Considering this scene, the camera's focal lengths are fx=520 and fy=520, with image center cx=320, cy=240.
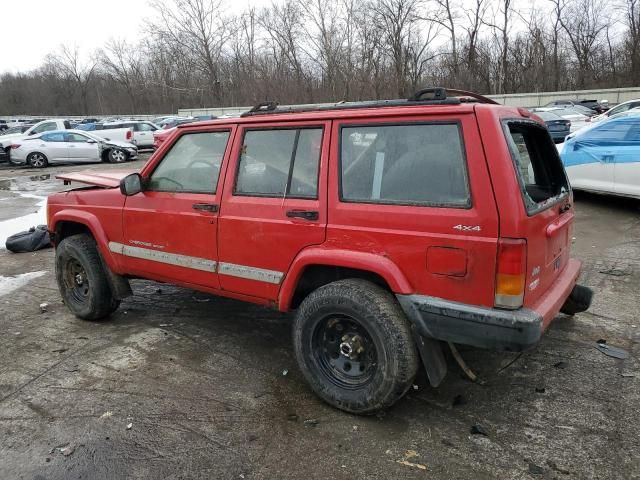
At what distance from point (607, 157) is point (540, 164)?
5.46 metres

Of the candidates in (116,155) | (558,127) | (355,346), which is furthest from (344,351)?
(116,155)

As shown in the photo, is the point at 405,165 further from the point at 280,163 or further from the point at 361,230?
the point at 280,163

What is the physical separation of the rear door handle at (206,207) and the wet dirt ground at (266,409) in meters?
1.16

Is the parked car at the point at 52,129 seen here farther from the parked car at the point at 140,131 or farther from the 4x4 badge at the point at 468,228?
the 4x4 badge at the point at 468,228

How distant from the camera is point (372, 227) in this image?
2969 millimetres

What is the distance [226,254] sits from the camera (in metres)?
3.66

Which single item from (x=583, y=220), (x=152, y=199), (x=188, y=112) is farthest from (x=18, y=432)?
(x=188, y=112)

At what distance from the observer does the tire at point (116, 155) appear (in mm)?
20234

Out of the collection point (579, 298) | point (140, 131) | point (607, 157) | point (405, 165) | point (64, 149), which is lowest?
point (579, 298)

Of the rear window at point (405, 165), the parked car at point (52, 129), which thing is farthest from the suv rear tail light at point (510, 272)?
the parked car at point (52, 129)

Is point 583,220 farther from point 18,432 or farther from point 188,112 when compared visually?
point 188,112

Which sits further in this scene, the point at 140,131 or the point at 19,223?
the point at 140,131

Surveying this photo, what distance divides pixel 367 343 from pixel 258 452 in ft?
2.86

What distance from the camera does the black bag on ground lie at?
7.41m
